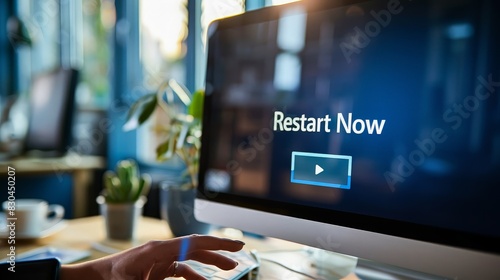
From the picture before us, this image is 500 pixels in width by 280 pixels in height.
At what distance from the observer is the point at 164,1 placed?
83.0 inches

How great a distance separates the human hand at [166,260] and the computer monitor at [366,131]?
0.40 feet

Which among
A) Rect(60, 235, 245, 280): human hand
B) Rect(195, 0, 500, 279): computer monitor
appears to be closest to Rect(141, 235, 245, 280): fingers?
Rect(60, 235, 245, 280): human hand

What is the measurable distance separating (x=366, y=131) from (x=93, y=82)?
8.01 ft

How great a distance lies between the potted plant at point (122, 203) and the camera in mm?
1037

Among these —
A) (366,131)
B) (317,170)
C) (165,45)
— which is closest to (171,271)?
(317,170)

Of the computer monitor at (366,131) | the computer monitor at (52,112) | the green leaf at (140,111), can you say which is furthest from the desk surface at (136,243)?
the computer monitor at (52,112)

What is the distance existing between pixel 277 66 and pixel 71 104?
1.41 m

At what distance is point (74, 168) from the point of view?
1992 millimetres

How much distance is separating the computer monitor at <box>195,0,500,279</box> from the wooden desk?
4.17ft

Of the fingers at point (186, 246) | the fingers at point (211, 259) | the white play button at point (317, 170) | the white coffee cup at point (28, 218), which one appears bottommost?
the white coffee cup at point (28, 218)

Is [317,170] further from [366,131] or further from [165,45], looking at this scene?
[165,45]

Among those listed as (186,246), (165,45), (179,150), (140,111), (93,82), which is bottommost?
(186,246)

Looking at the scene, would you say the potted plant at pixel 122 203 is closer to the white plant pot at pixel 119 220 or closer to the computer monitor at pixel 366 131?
the white plant pot at pixel 119 220

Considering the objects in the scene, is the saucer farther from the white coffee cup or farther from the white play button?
the white play button
